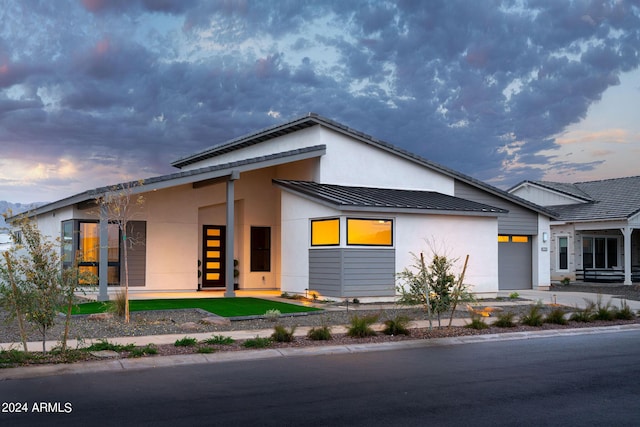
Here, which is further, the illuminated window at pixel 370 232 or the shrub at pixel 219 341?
the illuminated window at pixel 370 232

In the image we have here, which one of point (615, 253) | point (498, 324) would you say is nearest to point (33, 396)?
point (498, 324)

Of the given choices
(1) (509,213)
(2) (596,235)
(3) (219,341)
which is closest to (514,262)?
(1) (509,213)

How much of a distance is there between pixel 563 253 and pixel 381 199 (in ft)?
55.2

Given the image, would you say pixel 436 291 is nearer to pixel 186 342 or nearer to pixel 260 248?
pixel 186 342

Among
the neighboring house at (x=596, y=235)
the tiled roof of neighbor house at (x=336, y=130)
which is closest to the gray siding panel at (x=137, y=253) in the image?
the tiled roof of neighbor house at (x=336, y=130)

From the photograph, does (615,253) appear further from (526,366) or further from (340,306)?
(526,366)

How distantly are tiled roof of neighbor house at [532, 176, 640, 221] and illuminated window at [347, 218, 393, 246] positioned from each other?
40.4ft

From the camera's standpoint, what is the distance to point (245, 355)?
1115cm

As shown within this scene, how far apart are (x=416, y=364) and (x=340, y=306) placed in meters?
8.50

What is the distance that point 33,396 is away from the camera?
7.92 metres

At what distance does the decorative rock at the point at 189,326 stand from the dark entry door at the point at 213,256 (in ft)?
31.6

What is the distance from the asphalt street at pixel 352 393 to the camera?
700 cm

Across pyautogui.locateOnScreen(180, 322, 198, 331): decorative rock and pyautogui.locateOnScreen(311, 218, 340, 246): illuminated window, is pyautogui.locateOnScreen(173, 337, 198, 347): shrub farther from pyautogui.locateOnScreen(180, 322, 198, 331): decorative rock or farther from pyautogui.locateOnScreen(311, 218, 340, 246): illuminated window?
pyautogui.locateOnScreen(311, 218, 340, 246): illuminated window

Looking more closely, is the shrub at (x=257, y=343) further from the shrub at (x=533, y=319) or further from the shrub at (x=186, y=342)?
the shrub at (x=533, y=319)
